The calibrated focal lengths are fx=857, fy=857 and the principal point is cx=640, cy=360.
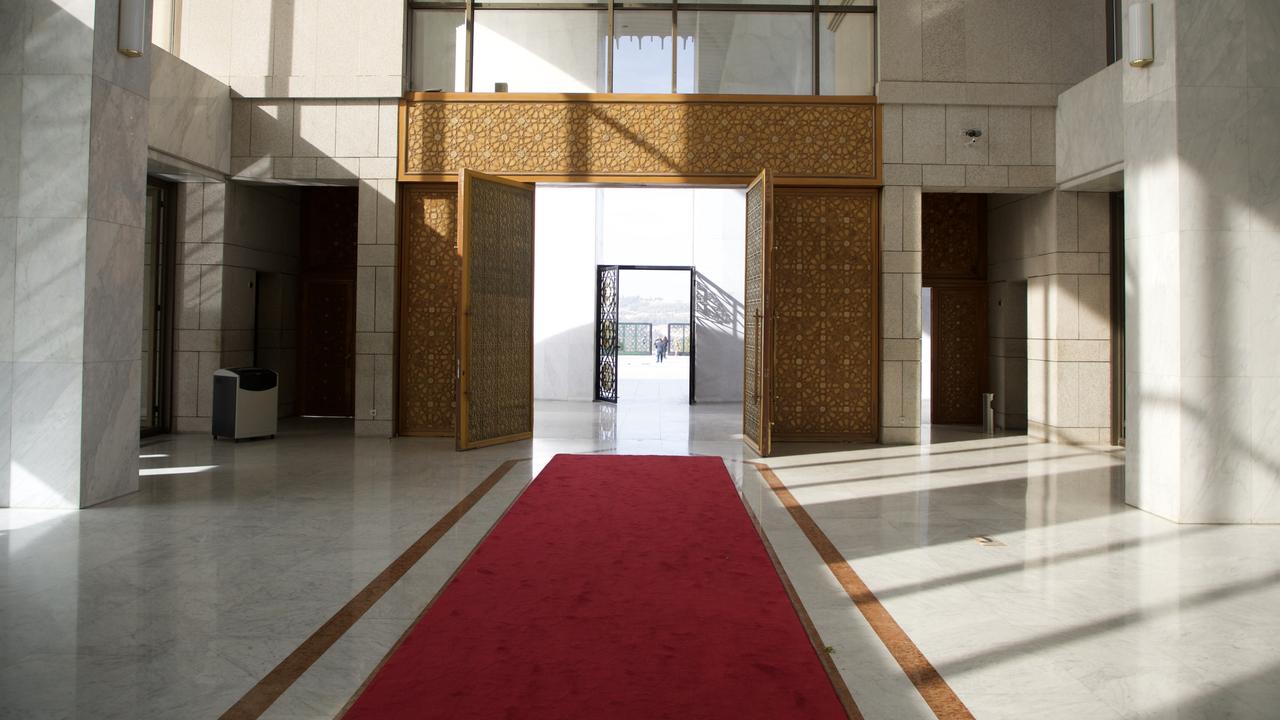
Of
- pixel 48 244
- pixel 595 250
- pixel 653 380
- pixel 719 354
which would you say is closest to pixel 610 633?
pixel 48 244

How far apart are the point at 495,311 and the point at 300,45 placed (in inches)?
115

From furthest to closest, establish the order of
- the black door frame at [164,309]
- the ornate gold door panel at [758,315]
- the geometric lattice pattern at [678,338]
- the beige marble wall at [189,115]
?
the geometric lattice pattern at [678,338] → the black door frame at [164,309] → the ornate gold door panel at [758,315] → the beige marble wall at [189,115]

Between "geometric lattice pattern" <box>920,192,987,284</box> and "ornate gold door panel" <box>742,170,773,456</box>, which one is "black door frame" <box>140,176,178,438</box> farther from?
"geometric lattice pattern" <box>920,192,987,284</box>

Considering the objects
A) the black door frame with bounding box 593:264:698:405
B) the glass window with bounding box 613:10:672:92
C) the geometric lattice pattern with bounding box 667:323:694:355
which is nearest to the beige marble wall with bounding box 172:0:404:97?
the glass window with bounding box 613:10:672:92

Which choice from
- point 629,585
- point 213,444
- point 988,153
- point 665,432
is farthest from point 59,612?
point 988,153

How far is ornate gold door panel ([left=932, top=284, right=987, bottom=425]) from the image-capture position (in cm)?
901

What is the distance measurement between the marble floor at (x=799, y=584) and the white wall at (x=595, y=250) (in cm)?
562

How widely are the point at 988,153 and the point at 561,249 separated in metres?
6.10

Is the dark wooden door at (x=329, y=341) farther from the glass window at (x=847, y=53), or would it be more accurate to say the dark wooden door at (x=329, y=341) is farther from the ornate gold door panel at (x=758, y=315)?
the glass window at (x=847, y=53)

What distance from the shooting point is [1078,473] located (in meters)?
5.97

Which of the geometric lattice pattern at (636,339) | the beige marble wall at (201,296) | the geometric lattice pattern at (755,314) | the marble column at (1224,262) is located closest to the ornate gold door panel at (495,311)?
the geometric lattice pattern at (755,314)

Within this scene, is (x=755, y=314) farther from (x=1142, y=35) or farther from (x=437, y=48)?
(x=437, y=48)

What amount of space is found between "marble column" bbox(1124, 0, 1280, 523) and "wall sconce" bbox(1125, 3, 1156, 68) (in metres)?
0.16

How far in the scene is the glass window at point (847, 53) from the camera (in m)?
7.37
